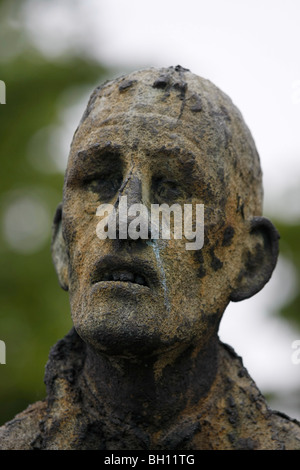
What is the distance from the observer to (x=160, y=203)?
138 inches

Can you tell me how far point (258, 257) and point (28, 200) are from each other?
5.66 meters

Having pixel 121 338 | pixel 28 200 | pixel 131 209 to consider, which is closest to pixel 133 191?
pixel 131 209

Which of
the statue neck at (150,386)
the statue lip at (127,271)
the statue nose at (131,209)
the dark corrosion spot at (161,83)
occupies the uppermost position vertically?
the dark corrosion spot at (161,83)

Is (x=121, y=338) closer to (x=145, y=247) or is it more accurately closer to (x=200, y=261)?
(x=145, y=247)

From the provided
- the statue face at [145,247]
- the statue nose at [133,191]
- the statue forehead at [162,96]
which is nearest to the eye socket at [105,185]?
the statue face at [145,247]

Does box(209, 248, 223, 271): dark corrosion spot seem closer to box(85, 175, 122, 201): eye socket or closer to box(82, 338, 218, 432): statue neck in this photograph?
box(82, 338, 218, 432): statue neck

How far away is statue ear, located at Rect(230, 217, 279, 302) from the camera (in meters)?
3.74

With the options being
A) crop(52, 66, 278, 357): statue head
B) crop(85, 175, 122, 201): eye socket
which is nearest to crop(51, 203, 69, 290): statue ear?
crop(52, 66, 278, 357): statue head

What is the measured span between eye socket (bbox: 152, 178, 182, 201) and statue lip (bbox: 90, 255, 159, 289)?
0.36 metres

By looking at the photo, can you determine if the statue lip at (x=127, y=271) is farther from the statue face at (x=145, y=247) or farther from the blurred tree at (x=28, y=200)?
the blurred tree at (x=28, y=200)

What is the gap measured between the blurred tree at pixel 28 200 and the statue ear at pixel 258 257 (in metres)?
4.46

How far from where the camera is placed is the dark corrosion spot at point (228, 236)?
142 inches

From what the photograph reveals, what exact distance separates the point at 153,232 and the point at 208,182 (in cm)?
37
